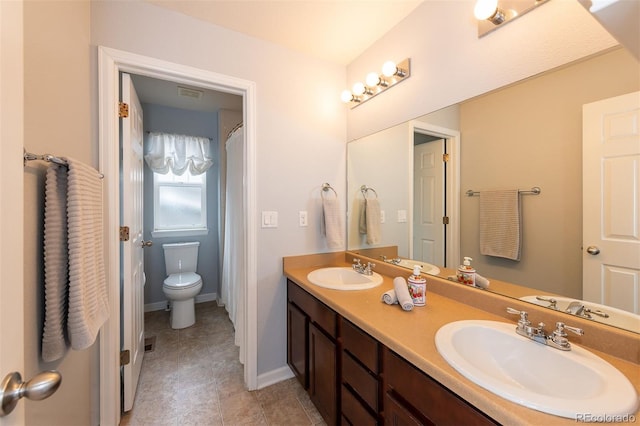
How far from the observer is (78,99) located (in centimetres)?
118

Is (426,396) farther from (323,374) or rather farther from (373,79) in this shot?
(373,79)

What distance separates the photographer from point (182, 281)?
268 centimetres

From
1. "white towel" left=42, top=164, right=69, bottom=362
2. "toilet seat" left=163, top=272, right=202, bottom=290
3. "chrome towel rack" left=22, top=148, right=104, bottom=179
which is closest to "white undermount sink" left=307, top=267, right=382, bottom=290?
"white towel" left=42, top=164, right=69, bottom=362

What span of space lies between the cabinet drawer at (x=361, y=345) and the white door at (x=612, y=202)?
30.6 inches

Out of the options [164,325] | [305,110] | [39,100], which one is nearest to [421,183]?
[305,110]

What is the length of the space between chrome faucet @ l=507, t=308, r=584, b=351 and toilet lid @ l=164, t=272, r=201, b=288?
2625mm

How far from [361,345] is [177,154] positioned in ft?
9.80

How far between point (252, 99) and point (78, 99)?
2.87 ft

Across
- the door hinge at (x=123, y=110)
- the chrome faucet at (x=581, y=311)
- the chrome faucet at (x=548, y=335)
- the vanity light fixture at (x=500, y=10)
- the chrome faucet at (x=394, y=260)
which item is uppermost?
the vanity light fixture at (x=500, y=10)

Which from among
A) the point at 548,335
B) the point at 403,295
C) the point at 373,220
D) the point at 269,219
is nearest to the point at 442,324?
the point at 403,295

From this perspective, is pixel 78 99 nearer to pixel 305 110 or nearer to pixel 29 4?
pixel 29 4

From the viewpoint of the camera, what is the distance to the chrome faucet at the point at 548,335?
2.65ft

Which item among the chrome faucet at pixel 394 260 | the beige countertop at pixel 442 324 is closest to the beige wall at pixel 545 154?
the beige countertop at pixel 442 324

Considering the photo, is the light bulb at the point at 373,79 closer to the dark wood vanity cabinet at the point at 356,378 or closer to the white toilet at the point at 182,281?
the dark wood vanity cabinet at the point at 356,378
